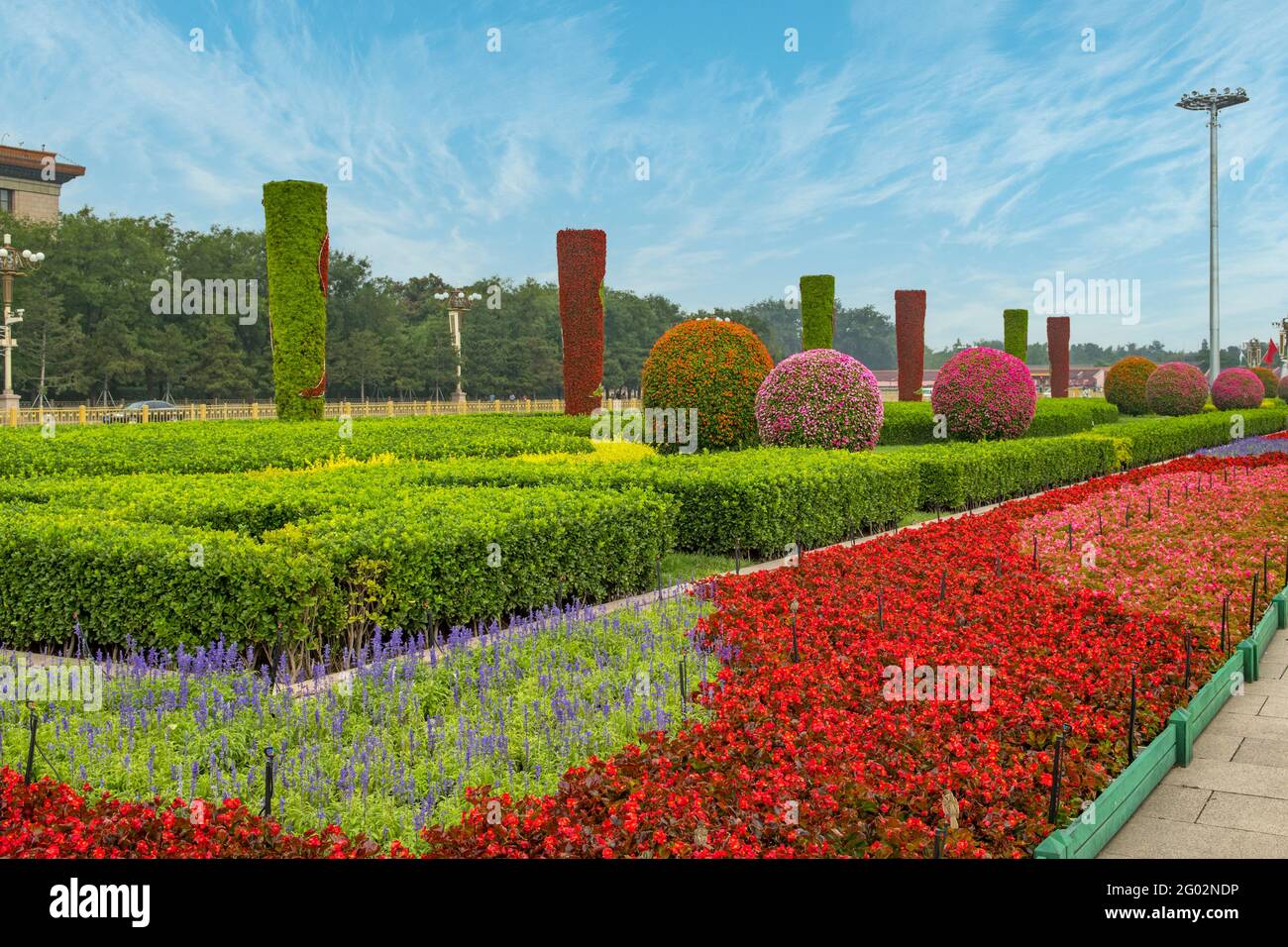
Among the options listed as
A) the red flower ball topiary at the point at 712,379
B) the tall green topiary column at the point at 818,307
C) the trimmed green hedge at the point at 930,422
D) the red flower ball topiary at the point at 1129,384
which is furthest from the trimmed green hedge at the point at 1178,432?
the tall green topiary column at the point at 818,307

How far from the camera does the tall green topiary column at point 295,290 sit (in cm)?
1969

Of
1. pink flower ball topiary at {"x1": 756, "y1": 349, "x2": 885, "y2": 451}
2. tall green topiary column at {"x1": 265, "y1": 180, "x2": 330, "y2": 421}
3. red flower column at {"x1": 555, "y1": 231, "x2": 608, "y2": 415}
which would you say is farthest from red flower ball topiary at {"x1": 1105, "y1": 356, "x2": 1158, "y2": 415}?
tall green topiary column at {"x1": 265, "y1": 180, "x2": 330, "y2": 421}

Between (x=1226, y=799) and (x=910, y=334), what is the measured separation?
36155 millimetres

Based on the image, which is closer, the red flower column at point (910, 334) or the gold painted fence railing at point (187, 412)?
the gold painted fence railing at point (187, 412)

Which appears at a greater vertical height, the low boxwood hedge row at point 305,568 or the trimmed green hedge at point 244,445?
the trimmed green hedge at point 244,445

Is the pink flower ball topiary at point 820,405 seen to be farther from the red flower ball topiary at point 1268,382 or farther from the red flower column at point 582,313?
the red flower ball topiary at point 1268,382

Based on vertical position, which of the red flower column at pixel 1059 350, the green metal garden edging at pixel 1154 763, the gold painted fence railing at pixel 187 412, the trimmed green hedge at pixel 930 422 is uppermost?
the red flower column at pixel 1059 350

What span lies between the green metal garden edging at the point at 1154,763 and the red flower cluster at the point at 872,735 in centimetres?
15

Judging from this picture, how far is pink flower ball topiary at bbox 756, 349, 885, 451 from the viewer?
50.6ft

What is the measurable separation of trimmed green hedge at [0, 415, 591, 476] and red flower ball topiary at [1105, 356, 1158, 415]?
26.7 m

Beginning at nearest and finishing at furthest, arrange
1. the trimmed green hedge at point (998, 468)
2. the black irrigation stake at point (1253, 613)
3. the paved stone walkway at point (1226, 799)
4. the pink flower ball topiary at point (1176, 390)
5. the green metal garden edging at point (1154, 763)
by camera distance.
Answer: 1. the green metal garden edging at point (1154, 763)
2. the paved stone walkway at point (1226, 799)
3. the black irrigation stake at point (1253, 613)
4. the trimmed green hedge at point (998, 468)
5. the pink flower ball topiary at point (1176, 390)

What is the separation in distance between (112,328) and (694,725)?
151 feet

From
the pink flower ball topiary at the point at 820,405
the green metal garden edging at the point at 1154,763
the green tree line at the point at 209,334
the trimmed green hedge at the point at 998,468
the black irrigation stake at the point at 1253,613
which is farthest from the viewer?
the green tree line at the point at 209,334

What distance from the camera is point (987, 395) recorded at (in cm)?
2022
